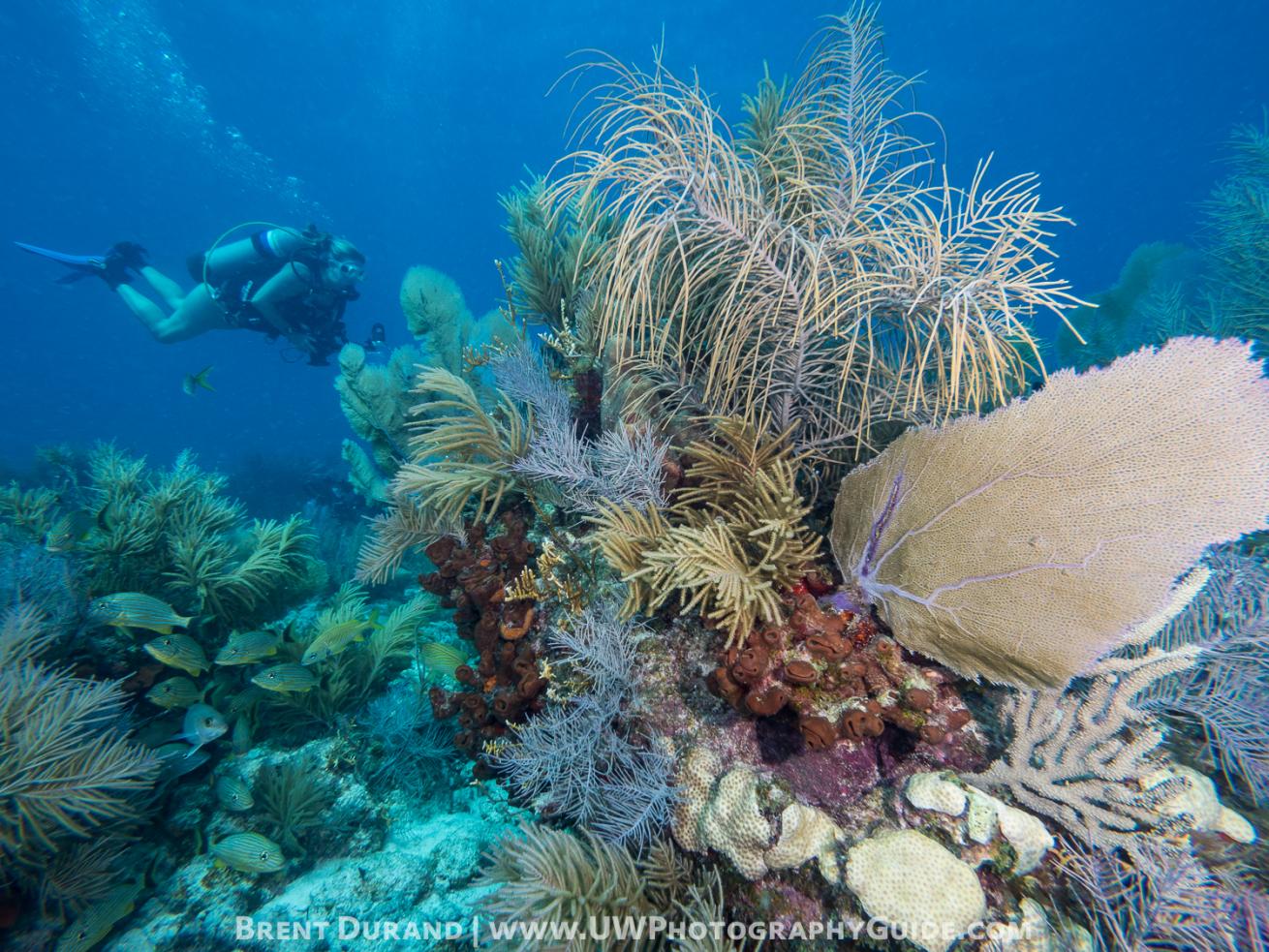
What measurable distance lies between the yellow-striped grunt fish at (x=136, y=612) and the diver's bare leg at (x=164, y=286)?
1457cm

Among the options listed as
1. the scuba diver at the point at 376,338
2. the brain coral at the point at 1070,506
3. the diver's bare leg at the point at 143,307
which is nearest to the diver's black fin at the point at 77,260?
the diver's bare leg at the point at 143,307

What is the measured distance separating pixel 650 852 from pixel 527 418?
9.15 ft

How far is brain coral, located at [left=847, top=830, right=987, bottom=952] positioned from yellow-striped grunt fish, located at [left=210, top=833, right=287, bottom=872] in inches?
143

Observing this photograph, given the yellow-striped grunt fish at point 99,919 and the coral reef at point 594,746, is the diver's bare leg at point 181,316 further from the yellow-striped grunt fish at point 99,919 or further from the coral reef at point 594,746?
the coral reef at point 594,746

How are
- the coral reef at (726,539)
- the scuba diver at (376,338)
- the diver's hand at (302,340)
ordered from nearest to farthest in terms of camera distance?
the coral reef at (726,539), the scuba diver at (376,338), the diver's hand at (302,340)

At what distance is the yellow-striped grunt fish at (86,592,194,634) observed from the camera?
12.1ft

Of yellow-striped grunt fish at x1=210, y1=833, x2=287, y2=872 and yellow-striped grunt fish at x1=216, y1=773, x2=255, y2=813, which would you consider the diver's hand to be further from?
yellow-striped grunt fish at x1=210, y1=833, x2=287, y2=872

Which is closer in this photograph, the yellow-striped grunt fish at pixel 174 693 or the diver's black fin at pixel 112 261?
the yellow-striped grunt fish at pixel 174 693

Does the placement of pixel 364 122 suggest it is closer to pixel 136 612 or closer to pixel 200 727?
pixel 136 612

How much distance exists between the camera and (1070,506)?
196 cm

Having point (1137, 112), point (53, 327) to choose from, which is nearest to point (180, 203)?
point (53, 327)

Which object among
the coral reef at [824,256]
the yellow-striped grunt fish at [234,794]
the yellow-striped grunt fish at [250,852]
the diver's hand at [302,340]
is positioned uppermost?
the diver's hand at [302,340]

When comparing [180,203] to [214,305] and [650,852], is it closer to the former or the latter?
[214,305]

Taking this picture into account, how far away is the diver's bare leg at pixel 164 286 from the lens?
13891 millimetres
